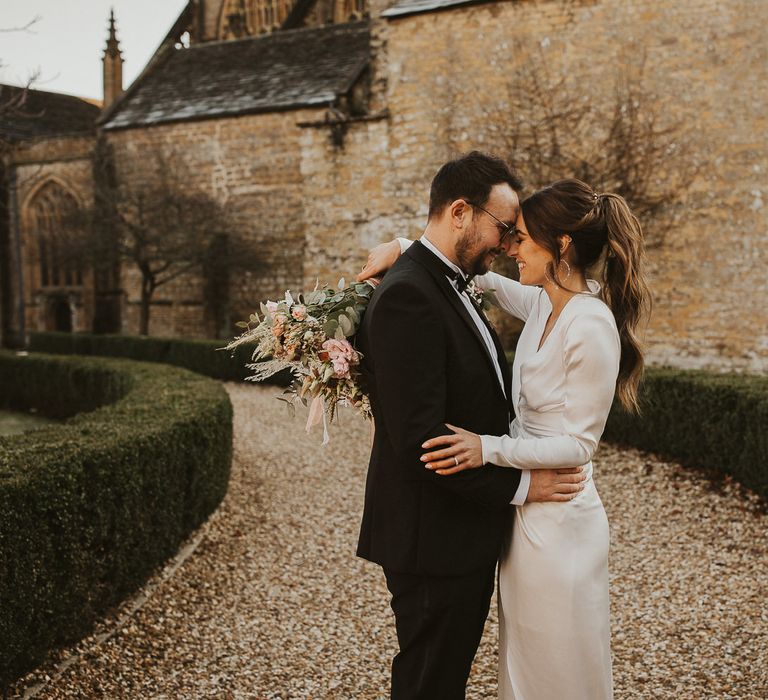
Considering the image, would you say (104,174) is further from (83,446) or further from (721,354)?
(83,446)

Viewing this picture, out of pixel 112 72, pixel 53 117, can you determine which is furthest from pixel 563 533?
pixel 53 117

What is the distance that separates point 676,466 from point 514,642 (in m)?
5.38

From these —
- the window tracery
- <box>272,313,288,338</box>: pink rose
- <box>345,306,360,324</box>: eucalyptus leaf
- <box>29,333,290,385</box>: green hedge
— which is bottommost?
<box>29,333,290,385</box>: green hedge

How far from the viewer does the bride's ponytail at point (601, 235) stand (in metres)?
2.38

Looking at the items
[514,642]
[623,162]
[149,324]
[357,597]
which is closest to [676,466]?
[357,597]

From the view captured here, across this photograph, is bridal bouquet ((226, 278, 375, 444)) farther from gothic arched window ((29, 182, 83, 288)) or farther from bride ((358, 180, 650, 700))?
gothic arched window ((29, 182, 83, 288))

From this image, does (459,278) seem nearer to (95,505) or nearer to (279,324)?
(279,324)

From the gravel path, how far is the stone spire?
877 inches

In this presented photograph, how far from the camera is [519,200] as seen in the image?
2.46 meters

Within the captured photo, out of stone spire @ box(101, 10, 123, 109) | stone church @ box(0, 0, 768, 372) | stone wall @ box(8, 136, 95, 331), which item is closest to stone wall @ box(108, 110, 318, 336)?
stone church @ box(0, 0, 768, 372)

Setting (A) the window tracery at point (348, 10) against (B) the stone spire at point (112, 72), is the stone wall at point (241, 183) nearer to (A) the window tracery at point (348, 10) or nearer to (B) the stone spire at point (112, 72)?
(B) the stone spire at point (112, 72)

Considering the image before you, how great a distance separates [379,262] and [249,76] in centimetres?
2063

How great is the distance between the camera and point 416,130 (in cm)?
1398

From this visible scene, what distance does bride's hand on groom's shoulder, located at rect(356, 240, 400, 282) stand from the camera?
275 cm
